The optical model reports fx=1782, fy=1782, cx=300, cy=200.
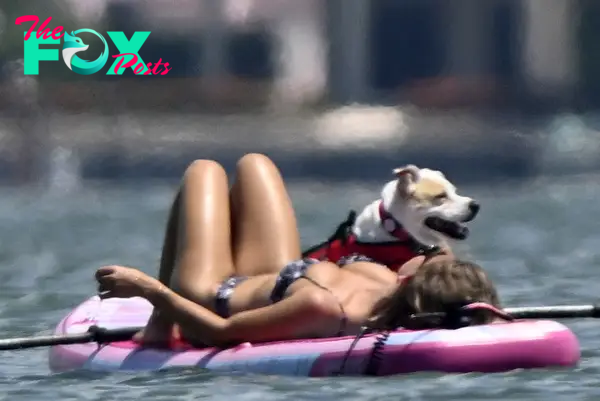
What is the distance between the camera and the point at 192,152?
3231 cm

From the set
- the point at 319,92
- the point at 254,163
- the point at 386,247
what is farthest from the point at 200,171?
the point at 319,92

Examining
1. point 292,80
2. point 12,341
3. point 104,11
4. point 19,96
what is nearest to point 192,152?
point 292,80

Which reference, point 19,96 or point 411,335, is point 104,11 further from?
point 411,335

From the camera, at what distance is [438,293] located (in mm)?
6852

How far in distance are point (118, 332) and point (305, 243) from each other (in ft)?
35.1

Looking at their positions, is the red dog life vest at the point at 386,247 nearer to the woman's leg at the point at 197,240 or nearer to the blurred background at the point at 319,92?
the woman's leg at the point at 197,240

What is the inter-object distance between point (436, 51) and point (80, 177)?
1333 centimetres

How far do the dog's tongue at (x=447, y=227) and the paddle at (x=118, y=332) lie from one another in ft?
1.19

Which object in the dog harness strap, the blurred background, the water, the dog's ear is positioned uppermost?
the blurred background

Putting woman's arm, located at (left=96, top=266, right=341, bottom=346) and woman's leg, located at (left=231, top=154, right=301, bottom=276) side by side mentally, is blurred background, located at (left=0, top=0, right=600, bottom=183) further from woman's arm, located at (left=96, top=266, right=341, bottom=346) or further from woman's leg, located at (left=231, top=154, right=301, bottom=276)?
woman's arm, located at (left=96, top=266, right=341, bottom=346)

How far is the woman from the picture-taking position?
6.91 m

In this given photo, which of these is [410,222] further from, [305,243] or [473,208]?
[305,243]

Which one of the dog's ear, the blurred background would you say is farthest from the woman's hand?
the blurred background

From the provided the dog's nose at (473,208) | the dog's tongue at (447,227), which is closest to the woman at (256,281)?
the dog's tongue at (447,227)
